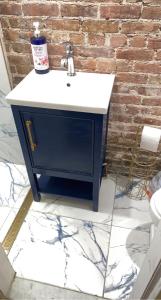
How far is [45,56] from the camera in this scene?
123 centimetres

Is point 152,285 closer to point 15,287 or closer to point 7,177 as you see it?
point 15,287

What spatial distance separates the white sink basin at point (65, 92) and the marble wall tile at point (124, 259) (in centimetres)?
79

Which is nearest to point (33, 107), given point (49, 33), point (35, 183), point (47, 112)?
point (47, 112)

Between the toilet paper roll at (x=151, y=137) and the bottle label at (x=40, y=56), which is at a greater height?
the bottle label at (x=40, y=56)

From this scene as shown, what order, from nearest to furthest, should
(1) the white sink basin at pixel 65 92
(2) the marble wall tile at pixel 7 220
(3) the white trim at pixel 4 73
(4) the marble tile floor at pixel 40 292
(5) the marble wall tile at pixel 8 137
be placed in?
(1) the white sink basin at pixel 65 92
(4) the marble tile floor at pixel 40 292
(3) the white trim at pixel 4 73
(2) the marble wall tile at pixel 7 220
(5) the marble wall tile at pixel 8 137

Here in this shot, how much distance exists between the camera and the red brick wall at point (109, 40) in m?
1.09

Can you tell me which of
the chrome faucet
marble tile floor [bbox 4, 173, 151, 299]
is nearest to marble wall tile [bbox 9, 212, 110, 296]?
marble tile floor [bbox 4, 173, 151, 299]

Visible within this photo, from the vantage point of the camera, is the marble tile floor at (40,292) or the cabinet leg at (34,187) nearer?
the marble tile floor at (40,292)

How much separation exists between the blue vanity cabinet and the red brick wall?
0.98 ft

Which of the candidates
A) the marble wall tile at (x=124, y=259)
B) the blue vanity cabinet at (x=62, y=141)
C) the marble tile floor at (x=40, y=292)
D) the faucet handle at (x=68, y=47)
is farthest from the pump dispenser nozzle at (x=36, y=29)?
the marble tile floor at (x=40, y=292)

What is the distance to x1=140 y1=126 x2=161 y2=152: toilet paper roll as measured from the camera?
135 centimetres

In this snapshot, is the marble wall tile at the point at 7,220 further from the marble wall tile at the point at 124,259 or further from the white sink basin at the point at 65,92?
the white sink basin at the point at 65,92

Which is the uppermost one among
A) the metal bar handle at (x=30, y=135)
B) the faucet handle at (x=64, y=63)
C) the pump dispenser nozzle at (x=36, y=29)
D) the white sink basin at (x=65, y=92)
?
the pump dispenser nozzle at (x=36, y=29)

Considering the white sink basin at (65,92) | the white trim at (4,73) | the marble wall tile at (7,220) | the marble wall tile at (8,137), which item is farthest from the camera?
the marble wall tile at (8,137)
